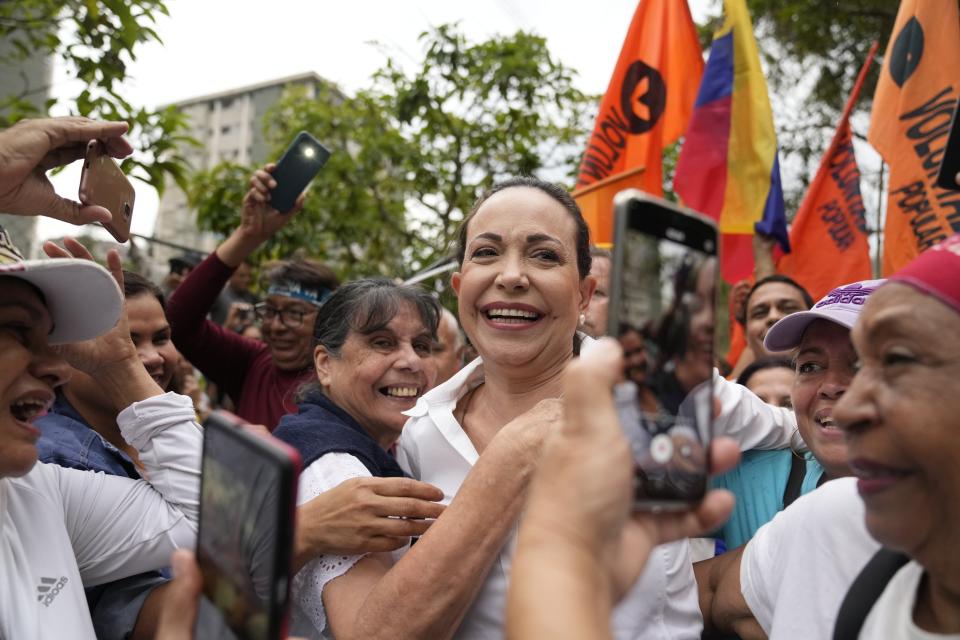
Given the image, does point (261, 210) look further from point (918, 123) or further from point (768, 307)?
point (918, 123)

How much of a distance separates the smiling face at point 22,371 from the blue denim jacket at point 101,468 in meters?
0.43

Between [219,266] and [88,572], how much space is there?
2.04 m

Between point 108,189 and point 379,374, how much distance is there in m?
1.00

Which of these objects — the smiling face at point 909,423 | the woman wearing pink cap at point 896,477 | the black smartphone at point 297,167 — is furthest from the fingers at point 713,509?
the black smartphone at point 297,167

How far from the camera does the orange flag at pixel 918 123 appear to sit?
4000mm

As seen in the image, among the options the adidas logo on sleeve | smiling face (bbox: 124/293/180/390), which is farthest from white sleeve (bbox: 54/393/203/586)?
smiling face (bbox: 124/293/180/390)

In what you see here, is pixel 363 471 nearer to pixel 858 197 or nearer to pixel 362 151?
pixel 858 197

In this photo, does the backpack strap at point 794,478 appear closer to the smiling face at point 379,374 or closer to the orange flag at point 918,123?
the smiling face at point 379,374

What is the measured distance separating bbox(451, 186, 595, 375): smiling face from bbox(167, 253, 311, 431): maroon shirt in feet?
6.10

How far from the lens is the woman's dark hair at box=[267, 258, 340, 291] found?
461 cm

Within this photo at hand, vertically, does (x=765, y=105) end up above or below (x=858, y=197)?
above

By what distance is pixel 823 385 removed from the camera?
2363 mm

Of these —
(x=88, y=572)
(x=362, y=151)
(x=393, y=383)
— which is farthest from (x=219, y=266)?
(x=362, y=151)

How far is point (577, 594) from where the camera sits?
107cm
